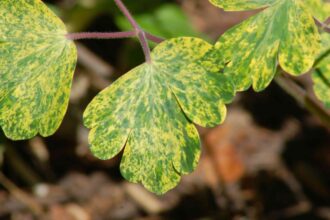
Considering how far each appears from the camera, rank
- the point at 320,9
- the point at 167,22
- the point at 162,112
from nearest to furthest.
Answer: the point at 162,112 < the point at 320,9 < the point at 167,22

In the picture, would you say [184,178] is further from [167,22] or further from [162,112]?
[162,112]

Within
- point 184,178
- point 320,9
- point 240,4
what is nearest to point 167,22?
point 184,178

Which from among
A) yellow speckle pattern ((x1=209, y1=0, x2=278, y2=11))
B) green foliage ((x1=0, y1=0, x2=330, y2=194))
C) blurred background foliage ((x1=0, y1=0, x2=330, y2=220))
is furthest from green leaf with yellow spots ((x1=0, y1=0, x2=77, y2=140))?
blurred background foliage ((x1=0, y1=0, x2=330, y2=220))

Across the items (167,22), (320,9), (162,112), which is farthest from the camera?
(167,22)

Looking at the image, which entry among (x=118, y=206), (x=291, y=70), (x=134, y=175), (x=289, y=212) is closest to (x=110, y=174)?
(x=118, y=206)

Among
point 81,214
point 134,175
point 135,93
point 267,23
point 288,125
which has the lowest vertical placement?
point 81,214

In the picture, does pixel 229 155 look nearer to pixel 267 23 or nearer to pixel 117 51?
pixel 117 51

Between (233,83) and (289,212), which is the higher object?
(233,83)
